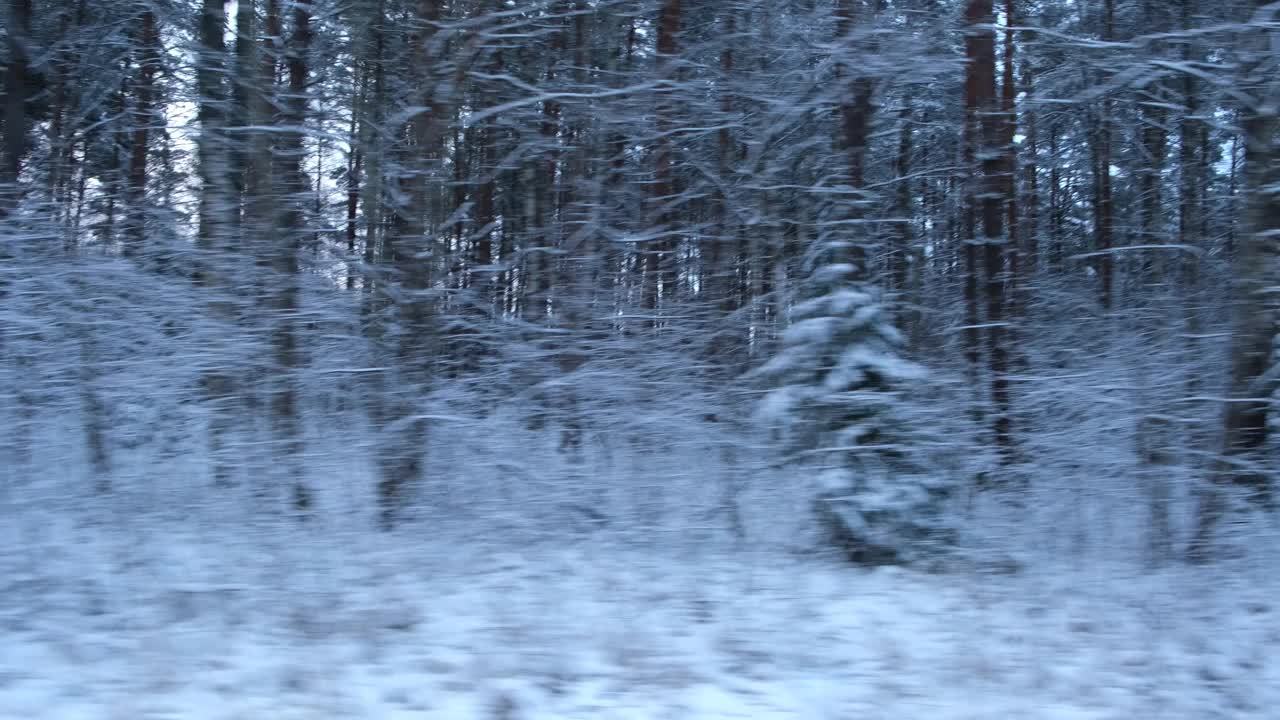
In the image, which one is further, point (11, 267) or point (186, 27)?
point (186, 27)

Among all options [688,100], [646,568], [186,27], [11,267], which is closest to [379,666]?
[646,568]

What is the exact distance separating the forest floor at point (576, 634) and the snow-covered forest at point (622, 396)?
47 millimetres

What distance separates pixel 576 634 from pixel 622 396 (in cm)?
323

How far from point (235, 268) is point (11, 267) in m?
2.06

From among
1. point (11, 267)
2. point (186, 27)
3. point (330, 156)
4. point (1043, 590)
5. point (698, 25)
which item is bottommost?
point (1043, 590)

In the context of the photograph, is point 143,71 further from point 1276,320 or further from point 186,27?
point 1276,320

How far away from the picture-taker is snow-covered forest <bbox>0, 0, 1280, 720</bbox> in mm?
5836

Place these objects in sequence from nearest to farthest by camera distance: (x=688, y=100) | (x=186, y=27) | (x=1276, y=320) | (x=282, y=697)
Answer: (x=282, y=697) → (x=1276, y=320) → (x=688, y=100) → (x=186, y=27)

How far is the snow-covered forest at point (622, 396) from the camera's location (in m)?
5.84

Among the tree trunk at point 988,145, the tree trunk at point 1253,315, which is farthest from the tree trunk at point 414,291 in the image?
the tree trunk at point 1253,315

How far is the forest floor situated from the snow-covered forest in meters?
0.05

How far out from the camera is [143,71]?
1172 cm

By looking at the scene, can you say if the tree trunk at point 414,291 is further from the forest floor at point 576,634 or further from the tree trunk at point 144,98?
the tree trunk at point 144,98

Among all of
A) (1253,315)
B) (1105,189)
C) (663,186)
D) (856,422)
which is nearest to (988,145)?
(1253,315)
